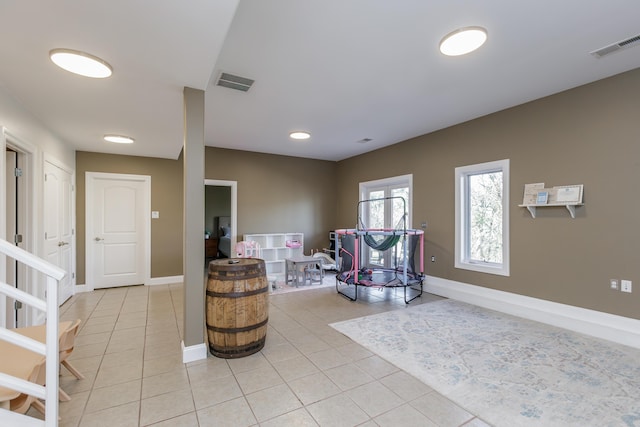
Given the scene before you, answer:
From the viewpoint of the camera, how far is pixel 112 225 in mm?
5223

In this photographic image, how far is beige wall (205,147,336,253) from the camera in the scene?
602cm

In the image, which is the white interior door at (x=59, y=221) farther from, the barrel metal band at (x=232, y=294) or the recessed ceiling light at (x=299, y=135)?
the recessed ceiling light at (x=299, y=135)

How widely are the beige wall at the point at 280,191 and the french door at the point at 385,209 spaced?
3.47 ft

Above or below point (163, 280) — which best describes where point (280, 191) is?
above

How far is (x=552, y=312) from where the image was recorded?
342cm

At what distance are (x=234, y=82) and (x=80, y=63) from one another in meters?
1.26

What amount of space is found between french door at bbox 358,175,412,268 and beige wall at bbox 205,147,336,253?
3.47ft

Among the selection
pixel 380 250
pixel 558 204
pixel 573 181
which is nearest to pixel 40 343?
pixel 380 250

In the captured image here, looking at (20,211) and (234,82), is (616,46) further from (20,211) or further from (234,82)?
(20,211)

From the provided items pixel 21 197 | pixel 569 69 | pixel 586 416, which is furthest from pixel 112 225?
pixel 569 69

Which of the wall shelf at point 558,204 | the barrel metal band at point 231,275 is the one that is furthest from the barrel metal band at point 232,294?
the wall shelf at point 558,204

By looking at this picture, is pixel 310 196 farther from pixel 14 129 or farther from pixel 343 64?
pixel 14 129

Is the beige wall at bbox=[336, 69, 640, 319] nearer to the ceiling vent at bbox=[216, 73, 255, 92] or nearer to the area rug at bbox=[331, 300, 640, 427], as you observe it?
the area rug at bbox=[331, 300, 640, 427]

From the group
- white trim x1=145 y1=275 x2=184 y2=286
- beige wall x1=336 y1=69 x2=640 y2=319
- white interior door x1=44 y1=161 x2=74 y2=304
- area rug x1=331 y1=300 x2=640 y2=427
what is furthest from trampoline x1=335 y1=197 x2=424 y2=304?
white interior door x1=44 y1=161 x2=74 y2=304
